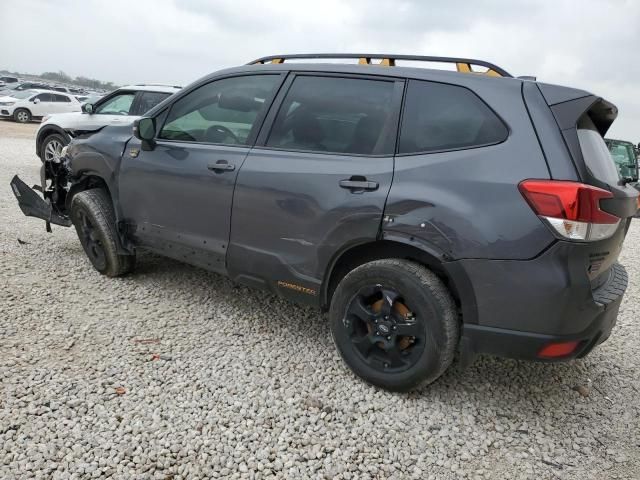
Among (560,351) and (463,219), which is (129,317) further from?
(560,351)

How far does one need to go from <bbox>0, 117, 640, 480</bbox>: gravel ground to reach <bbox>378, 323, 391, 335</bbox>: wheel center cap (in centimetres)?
38

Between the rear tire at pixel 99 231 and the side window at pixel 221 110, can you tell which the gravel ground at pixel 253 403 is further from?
the side window at pixel 221 110

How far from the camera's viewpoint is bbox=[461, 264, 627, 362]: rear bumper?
234 centimetres

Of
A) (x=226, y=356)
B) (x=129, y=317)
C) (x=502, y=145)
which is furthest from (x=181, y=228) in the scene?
(x=502, y=145)

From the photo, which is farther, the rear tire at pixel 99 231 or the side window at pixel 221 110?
the rear tire at pixel 99 231

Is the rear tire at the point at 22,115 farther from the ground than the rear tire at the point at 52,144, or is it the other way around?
the rear tire at the point at 52,144

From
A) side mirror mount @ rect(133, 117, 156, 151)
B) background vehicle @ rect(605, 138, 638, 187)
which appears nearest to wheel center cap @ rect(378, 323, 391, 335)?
side mirror mount @ rect(133, 117, 156, 151)

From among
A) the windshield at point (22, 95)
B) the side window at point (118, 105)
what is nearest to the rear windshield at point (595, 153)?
the side window at point (118, 105)

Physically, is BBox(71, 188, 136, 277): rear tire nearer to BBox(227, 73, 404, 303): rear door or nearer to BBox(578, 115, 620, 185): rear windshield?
BBox(227, 73, 404, 303): rear door

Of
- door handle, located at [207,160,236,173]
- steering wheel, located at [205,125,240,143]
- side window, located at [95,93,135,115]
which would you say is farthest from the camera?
side window, located at [95,93,135,115]

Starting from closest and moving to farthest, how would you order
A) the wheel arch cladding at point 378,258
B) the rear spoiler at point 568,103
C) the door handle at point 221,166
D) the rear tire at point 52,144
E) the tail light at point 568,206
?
the tail light at point 568,206 < the rear spoiler at point 568,103 < the wheel arch cladding at point 378,258 < the door handle at point 221,166 < the rear tire at point 52,144

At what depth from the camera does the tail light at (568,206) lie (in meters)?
2.18

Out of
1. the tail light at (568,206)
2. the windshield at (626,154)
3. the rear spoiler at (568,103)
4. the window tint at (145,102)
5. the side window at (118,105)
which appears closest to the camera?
the tail light at (568,206)

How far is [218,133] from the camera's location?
3.41 meters
